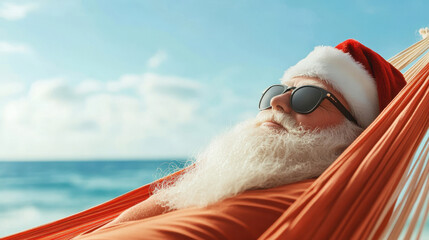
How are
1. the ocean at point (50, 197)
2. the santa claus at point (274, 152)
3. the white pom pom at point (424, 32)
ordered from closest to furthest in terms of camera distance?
A: the santa claus at point (274, 152) < the white pom pom at point (424, 32) < the ocean at point (50, 197)

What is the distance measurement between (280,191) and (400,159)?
13.9 inches

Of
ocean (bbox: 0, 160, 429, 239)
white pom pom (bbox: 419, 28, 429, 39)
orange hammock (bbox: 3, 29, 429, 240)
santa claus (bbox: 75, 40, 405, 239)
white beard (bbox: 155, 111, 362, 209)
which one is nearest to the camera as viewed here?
orange hammock (bbox: 3, 29, 429, 240)

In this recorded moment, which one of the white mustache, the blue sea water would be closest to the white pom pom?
the white mustache

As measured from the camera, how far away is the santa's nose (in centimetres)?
146

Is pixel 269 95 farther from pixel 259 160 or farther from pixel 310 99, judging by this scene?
pixel 259 160

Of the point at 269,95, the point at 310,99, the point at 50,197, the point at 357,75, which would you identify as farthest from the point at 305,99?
the point at 50,197

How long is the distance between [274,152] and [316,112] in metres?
0.24

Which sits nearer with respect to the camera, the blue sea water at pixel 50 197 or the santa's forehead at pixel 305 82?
the santa's forehead at pixel 305 82

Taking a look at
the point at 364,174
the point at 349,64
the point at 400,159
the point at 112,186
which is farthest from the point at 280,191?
the point at 112,186

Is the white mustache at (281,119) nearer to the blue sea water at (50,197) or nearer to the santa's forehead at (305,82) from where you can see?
the santa's forehead at (305,82)

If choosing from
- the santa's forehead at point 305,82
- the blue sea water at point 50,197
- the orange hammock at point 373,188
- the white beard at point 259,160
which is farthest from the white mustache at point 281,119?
the blue sea water at point 50,197

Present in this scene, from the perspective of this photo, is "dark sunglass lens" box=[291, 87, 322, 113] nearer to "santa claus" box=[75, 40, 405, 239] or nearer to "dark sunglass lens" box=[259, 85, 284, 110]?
"santa claus" box=[75, 40, 405, 239]

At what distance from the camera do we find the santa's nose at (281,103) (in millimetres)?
1461

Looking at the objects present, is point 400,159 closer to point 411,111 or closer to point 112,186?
point 411,111
